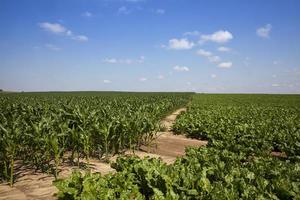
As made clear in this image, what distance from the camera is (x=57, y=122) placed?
8.59 m

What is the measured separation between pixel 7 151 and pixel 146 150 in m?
5.34

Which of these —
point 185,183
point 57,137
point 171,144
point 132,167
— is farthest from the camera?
A: point 171,144

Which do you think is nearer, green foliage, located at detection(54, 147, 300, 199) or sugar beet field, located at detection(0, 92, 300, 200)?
green foliage, located at detection(54, 147, 300, 199)

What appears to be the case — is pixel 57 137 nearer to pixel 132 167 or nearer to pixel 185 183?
pixel 132 167

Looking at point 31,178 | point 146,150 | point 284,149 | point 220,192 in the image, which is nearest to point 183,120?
point 146,150

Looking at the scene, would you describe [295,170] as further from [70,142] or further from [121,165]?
[70,142]

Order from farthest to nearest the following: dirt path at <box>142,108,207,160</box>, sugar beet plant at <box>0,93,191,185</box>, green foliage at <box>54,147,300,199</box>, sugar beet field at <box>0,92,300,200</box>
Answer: dirt path at <box>142,108,207,160</box>, sugar beet plant at <box>0,93,191,185</box>, sugar beet field at <box>0,92,300,200</box>, green foliage at <box>54,147,300,199</box>

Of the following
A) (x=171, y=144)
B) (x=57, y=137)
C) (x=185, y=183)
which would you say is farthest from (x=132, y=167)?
(x=171, y=144)

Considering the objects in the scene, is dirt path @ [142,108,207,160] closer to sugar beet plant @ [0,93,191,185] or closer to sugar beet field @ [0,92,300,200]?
sugar beet field @ [0,92,300,200]

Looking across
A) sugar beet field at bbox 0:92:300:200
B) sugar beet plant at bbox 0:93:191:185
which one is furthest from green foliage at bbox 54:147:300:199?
sugar beet plant at bbox 0:93:191:185

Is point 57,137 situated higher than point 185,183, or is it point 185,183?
point 57,137

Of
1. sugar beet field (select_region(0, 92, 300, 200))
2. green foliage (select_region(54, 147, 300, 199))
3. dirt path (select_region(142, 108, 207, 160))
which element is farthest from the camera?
dirt path (select_region(142, 108, 207, 160))

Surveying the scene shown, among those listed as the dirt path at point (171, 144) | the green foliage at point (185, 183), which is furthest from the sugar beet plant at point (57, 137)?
the green foliage at point (185, 183)

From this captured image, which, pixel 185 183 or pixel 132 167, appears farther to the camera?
pixel 132 167
